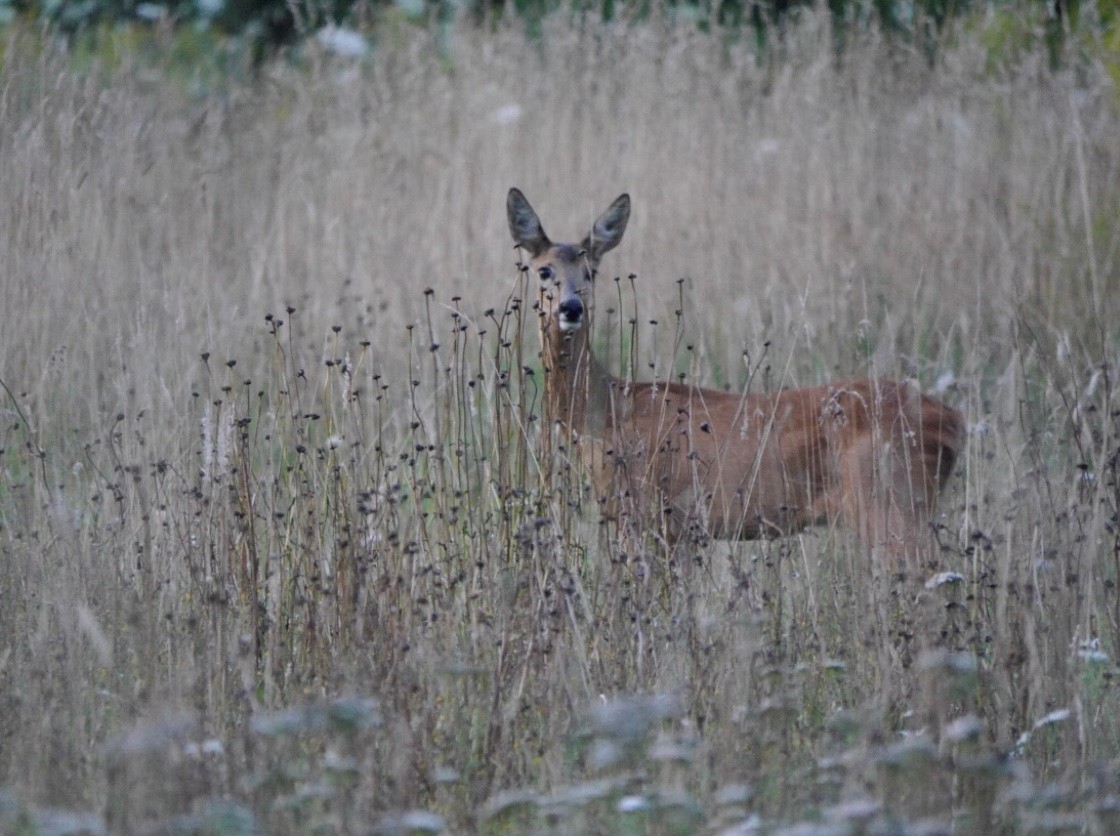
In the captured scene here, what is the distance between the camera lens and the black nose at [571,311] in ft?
17.6

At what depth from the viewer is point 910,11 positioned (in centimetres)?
957

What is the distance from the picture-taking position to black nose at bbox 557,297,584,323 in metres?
5.38

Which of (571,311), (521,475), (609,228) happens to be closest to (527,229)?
(609,228)

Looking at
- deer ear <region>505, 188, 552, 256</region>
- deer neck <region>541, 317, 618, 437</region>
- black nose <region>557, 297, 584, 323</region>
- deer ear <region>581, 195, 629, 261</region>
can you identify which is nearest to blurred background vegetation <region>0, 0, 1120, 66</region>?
deer ear <region>581, 195, 629, 261</region>

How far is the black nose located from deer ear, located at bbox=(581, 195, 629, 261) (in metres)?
0.53

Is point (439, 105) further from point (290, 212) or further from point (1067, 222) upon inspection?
point (1067, 222)

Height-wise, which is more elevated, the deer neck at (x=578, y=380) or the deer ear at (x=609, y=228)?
the deer ear at (x=609, y=228)

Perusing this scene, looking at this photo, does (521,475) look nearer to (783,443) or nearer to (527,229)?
(783,443)

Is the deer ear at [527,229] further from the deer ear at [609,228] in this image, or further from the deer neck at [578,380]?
the deer neck at [578,380]

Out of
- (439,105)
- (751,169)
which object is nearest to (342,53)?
(439,105)

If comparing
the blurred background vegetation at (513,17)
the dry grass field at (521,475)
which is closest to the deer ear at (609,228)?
the dry grass field at (521,475)

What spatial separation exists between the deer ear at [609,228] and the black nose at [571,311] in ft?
1.75

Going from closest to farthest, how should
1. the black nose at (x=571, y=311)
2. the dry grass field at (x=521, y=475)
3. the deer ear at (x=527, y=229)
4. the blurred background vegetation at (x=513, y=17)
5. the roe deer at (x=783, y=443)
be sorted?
the dry grass field at (x=521, y=475) → the roe deer at (x=783, y=443) → the black nose at (x=571, y=311) → the deer ear at (x=527, y=229) → the blurred background vegetation at (x=513, y=17)

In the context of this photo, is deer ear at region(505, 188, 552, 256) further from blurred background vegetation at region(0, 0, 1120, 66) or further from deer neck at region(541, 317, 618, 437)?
blurred background vegetation at region(0, 0, 1120, 66)
